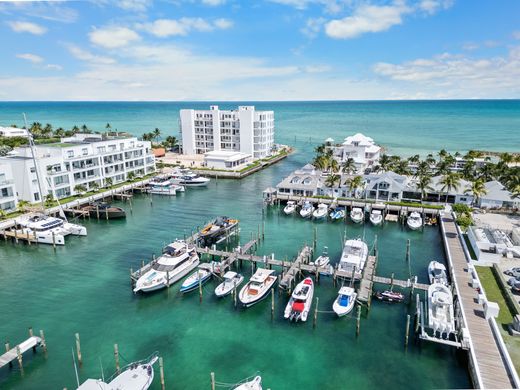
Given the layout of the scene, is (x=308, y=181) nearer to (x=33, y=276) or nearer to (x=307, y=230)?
(x=307, y=230)

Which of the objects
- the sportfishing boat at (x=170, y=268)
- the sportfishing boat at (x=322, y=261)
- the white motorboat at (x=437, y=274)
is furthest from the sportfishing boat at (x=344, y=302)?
the sportfishing boat at (x=170, y=268)

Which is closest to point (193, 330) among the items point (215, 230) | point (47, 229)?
point (215, 230)

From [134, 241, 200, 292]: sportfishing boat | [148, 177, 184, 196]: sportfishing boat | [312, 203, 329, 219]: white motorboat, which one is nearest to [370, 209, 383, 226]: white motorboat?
[312, 203, 329, 219]: white motorboat

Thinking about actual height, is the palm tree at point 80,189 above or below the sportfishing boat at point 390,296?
above

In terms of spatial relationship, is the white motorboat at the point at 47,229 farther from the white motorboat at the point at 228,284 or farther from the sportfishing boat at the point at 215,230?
the white motorboat at the point at 228,284

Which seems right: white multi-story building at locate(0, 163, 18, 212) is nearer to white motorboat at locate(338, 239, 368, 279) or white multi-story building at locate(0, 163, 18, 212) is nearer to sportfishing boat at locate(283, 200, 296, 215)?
sportfishing boat at locate(283, 200, 296, 215)

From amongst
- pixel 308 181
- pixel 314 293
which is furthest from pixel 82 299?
pixel 308 181
